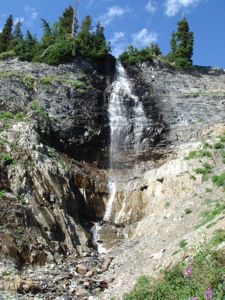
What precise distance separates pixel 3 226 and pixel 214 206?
11250mm

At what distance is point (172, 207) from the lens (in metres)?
23.8

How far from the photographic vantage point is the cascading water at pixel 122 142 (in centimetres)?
2828

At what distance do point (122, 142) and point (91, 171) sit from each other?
492cm

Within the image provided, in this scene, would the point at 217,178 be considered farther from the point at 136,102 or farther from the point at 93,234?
the point at 136,102

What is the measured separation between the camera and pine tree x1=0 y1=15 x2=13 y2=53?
54309 millimetres

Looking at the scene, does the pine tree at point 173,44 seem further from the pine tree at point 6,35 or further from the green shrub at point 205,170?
the green shrub at point 205,170

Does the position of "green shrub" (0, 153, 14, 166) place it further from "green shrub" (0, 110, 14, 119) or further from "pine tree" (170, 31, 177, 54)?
"pine tree" (170, 31, 177, 54)

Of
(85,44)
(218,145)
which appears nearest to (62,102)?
(85,44)

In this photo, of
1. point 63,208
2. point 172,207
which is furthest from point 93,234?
point 172,207

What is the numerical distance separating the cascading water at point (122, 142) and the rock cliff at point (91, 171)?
0.26 m

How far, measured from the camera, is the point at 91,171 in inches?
1228

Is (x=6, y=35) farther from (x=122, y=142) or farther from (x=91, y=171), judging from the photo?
(x=91, y=171)

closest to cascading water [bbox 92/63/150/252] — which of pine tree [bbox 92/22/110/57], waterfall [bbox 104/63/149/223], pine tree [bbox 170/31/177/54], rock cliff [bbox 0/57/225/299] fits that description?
waterfall [bbox 104/63/149/223]

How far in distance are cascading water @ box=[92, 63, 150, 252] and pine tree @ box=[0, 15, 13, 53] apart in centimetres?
2191
